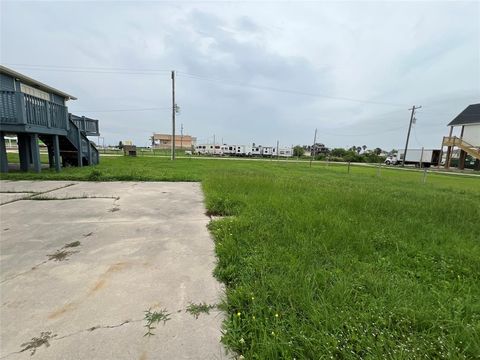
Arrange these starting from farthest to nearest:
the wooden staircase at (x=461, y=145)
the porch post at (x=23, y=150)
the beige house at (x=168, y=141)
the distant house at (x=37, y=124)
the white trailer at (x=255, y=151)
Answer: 1. the beige house at (x=168, y=141)
2. the white trailer at (x=255, y=151)
3. the wooden staircase at (x=461, y=145)
4. the porch post at (x=23, y=150)
5. the distant house at (x=37, y=124)

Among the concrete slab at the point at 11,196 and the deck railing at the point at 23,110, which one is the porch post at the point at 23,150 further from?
the concrete slab at the point at 11,196

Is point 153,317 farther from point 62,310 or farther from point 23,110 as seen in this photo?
point 23,110

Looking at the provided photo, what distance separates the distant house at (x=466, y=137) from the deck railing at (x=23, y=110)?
1482 inches

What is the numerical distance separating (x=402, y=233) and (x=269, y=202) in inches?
105

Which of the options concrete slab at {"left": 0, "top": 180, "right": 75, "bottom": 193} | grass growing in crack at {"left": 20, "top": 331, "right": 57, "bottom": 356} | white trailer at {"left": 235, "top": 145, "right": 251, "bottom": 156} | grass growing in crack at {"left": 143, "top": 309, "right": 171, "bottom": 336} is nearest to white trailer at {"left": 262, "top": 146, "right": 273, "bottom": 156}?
white trailer at {"left": 235, "top": 145, "right": 251, "bottom": 156}

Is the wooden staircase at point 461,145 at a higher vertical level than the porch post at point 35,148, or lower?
higher

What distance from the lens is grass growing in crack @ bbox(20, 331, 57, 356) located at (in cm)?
159

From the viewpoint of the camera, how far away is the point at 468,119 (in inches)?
1238

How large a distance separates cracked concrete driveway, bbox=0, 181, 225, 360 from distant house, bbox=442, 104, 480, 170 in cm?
3521

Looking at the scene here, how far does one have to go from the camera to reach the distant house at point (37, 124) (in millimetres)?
8609

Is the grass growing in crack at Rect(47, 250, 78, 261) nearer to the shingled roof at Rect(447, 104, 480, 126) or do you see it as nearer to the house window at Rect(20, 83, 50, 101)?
the house window at Rect(20, 83, 50, 101)

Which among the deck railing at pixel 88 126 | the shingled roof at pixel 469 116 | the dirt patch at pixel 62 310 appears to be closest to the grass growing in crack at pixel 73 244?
the dirt patch at pixel 62 310

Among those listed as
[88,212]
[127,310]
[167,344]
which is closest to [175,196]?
[88,212]

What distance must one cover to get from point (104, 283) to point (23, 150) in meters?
11.8
